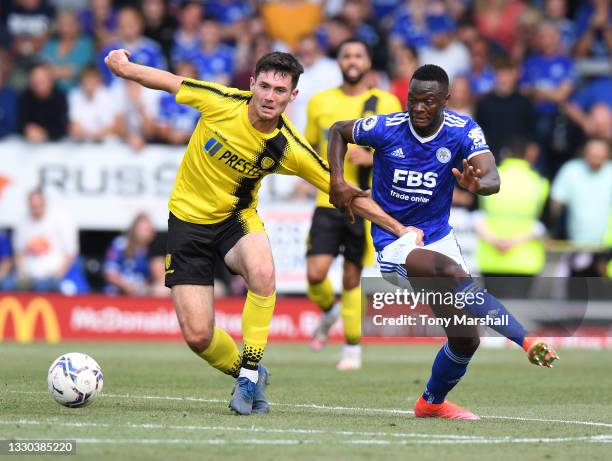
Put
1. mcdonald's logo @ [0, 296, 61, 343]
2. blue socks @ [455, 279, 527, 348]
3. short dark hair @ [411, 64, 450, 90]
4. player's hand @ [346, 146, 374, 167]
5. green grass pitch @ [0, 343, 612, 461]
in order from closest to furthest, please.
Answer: green grass pitch @ [0, 343, 612, 461]
blue socks @ [455, 279, 527, 348]
short dark hair @ [411, 64, 450, 90]
player's hand @ [346, 146, 374, 167]
mcdonald's logo @ [0, 296, 61, 343]

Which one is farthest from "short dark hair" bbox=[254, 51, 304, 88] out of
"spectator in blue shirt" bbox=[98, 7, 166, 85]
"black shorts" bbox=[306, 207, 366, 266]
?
"spectator in blue shirt" bbox=[98, 7, 166, 85]

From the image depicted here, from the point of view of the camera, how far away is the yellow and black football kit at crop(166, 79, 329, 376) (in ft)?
32.0

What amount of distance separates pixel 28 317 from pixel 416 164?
968 cm

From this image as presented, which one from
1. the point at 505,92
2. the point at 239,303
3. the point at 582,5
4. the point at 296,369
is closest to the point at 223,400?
the point at 296,369

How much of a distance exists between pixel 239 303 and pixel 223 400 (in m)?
7.75

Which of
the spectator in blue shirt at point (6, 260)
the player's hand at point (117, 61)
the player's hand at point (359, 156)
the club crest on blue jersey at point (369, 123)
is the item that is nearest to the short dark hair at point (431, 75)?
the club crest on blue jersey at point (369, 123)

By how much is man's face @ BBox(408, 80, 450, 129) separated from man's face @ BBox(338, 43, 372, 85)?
442 centimetres

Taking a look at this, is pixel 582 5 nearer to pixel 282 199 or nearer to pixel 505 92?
pixel 505 92

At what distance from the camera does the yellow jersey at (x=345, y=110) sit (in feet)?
45.6

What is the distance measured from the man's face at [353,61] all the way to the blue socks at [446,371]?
16.4ft

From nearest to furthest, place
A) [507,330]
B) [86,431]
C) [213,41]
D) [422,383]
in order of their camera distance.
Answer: [86,431] < [507,330] < [422,383] < [213,41]

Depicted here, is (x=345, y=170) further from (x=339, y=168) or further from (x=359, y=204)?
(x=359, y=204)

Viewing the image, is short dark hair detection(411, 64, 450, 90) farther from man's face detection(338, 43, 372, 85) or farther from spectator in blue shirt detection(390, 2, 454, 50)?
spectator in blue shirt detection(390, 2, 454, 50)

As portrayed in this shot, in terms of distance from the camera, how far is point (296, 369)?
46.0ft
